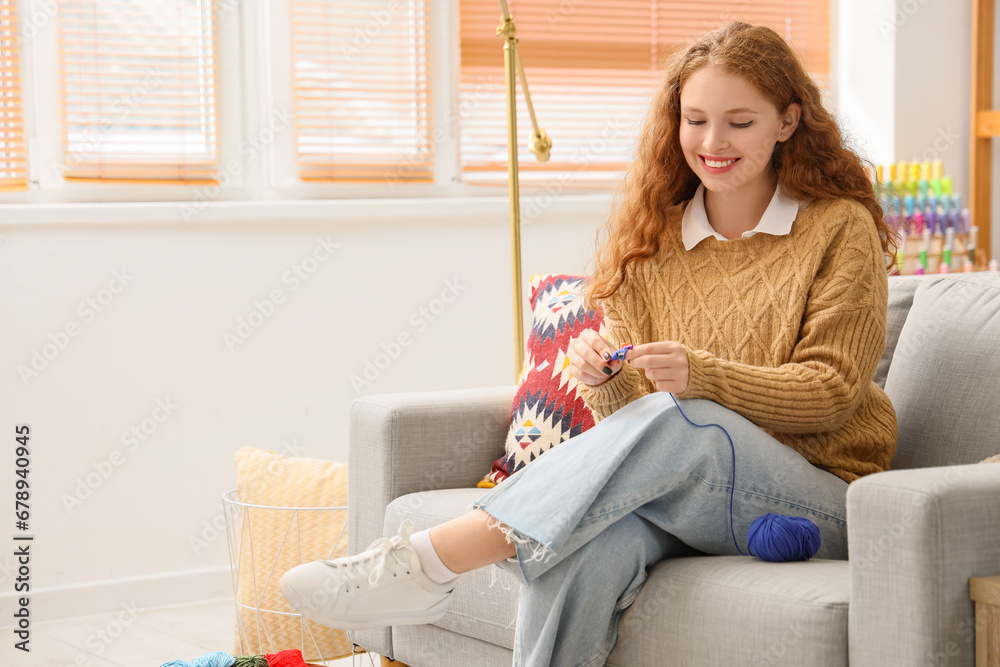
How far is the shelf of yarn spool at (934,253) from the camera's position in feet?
9.91

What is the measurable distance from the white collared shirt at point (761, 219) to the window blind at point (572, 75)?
1339mm

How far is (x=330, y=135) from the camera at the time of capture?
9.18 feet

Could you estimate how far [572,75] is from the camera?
10.1 ft

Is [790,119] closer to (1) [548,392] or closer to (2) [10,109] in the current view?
(1) [548,392]

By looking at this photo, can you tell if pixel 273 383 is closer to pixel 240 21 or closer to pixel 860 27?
pixel 240 21

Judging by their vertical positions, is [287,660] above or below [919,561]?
below

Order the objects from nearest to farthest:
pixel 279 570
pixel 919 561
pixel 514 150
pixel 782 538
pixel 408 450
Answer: pixel 919 561 < pixel 782 538 < pixel 408 450 < pixel 279 570 < pixel 514 150

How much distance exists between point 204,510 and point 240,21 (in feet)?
3.94

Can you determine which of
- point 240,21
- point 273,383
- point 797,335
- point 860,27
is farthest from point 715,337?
point 860,27
